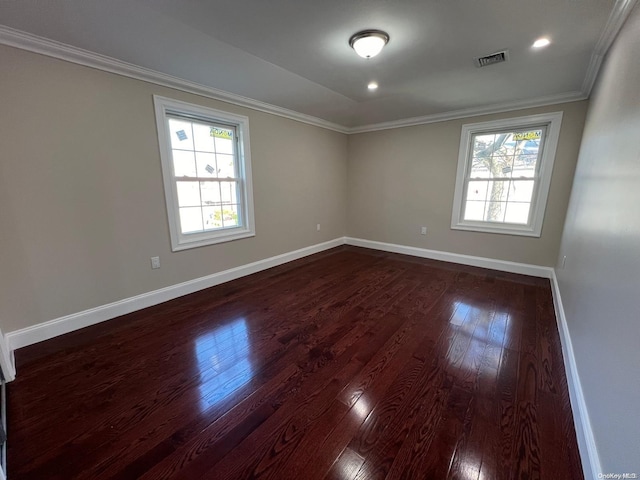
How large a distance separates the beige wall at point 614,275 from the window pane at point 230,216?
3495 mm

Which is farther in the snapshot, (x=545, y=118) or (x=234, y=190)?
(x=234, y=190)

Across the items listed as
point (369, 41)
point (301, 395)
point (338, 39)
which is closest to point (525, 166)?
point (369, 41)

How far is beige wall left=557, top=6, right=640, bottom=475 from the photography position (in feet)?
→ 3.01

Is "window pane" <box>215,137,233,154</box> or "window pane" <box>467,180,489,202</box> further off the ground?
"window pane" <box>215,137,233,154</box>

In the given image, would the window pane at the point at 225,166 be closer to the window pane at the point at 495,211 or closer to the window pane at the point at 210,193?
the window pane at the point at 210,193

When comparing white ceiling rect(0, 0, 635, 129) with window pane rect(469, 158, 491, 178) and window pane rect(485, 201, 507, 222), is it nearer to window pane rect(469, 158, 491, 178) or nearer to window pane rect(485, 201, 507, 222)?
window pane rect(469, 158, 491, 178)

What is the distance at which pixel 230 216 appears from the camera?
11.6 feet

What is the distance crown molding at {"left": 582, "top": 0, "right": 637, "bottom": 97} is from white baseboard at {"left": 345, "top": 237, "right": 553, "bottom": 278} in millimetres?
2224

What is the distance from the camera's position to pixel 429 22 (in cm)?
177

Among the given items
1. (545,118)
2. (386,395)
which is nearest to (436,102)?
(545,118)

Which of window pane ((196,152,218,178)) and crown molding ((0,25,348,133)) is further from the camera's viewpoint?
window pane ((196,152,218,178))

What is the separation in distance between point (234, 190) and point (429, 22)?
2.70m

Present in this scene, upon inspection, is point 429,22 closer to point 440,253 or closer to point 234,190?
point 234,190

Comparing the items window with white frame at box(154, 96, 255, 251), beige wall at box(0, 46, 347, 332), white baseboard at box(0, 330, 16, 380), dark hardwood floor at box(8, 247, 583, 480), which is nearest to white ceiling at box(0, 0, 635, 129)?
beige wall at box(0, 46, 347, 332)
